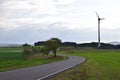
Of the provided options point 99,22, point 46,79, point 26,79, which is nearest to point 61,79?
point 46,79

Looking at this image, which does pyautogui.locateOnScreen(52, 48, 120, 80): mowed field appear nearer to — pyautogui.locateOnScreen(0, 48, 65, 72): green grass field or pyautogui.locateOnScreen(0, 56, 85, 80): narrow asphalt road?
pyautogui.locateOnScreen(0, 56, 85, 80): narrow asphalt road

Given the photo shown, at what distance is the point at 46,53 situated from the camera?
9538 cm

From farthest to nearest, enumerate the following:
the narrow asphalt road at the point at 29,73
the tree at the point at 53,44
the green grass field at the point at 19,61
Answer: the tree at the point at 53,44 < the green grass field at the point at 19,61 < the narrow asphalt road at the point at 29,73

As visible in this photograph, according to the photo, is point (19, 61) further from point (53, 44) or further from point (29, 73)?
point (53, 44)

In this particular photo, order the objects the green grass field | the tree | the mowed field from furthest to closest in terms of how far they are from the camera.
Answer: the tree, the green grass field, the mowed field

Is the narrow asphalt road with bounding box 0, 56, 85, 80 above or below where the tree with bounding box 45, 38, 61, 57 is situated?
below

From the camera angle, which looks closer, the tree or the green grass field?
the green grass field

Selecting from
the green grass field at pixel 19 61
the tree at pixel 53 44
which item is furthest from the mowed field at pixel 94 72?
the tree at pixel 53 44

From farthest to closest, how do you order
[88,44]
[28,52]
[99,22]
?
[88,44] → [99,22] → [28,52]

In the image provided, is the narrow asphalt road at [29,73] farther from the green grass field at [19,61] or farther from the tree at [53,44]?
the tree at [53,44]

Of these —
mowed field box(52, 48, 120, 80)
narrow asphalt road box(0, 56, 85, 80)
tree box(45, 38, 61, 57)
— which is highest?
tree box(45, 38, 61, 57)

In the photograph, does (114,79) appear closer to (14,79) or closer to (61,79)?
(61,79)

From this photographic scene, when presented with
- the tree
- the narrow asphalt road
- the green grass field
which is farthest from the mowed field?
the tree

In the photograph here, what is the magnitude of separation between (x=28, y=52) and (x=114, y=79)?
260 feet
